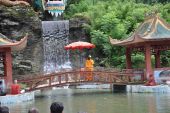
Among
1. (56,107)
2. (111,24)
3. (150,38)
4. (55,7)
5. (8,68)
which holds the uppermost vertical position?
(55,7)

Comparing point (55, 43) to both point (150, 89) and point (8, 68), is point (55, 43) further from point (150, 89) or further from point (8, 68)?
point (150, 89)

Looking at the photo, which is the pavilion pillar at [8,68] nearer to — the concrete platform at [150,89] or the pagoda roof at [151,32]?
the concrete platform at [150,89]

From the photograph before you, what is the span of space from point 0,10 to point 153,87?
1278 centimetres

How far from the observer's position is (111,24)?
3116cm

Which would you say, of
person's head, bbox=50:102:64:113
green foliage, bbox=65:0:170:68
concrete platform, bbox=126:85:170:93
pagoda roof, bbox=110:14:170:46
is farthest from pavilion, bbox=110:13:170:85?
person's head, bbox=50:102:64:113

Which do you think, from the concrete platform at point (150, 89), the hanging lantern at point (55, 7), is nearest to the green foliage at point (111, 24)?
the hanging lantern at point (55, 7)

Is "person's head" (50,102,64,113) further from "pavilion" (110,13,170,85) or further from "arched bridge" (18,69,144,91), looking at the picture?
"arched bridge" (18,69,144,91)

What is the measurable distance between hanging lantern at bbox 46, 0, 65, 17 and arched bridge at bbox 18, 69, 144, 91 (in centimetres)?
1157

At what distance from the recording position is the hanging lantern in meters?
33.1

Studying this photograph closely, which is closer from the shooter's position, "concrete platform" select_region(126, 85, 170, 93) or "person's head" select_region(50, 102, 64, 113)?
"person's head" select_region(50, 102, 64, 113)

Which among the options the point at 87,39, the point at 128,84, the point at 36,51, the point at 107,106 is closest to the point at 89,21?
the point at 87,39

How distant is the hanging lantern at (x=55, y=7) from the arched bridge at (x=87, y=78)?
11570mm

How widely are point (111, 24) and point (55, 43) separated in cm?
414

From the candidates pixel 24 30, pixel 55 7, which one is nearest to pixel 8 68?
pixel 24 30
